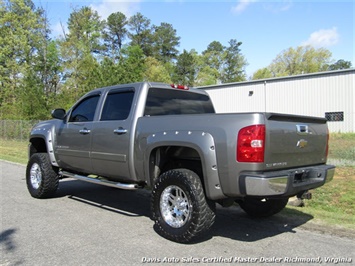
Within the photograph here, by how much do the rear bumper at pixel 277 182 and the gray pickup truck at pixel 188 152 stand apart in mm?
11

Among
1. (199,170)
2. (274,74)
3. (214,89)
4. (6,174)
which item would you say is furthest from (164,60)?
(199,170)

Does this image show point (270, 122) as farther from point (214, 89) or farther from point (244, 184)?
point (214, 89)

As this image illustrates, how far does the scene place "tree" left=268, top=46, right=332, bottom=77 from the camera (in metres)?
73.2

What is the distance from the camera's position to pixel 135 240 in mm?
4812

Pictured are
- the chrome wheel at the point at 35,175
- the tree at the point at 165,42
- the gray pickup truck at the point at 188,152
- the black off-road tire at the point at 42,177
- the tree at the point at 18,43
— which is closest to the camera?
the gray pickup truck at the point at 188,152

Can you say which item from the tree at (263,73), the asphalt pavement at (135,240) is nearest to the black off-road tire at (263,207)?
the asphalt pavement at (135,240)

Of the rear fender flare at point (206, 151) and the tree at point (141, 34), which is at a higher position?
A: the tree at point (141, 34)

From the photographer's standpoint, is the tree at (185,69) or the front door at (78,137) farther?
the tree at (185,69)

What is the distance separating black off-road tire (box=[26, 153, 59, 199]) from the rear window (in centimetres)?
287

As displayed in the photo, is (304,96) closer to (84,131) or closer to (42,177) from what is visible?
(42,177)

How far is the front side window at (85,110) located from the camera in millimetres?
6582

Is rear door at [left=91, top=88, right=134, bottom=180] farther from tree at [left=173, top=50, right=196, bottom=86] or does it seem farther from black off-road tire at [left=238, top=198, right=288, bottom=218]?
tree at [left=173, top=50, right=196, bottom=86]

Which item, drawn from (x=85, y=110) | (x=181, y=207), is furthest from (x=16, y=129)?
(x=181, y=207)

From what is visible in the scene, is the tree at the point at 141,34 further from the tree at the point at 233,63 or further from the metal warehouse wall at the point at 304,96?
the metal warehouse wall at the point at 304,96
